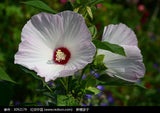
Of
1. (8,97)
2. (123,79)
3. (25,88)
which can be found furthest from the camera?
(25,88)

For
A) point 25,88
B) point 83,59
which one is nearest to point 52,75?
point 83,59

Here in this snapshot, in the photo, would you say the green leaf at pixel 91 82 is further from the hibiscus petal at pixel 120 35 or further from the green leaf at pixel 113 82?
the hibiscus petal at pixel 120 35

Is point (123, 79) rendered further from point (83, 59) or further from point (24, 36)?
point (24, 36)

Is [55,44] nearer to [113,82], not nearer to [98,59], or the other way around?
[98,59]

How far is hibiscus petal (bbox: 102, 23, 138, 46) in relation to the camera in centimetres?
103

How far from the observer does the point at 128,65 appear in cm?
103

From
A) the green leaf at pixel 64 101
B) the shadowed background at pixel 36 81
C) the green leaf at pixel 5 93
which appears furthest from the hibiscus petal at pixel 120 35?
the shadowed background at pixel 36 81

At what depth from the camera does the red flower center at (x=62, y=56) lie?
1.01 meters

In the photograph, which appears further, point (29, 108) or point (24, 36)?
point (29, 108)

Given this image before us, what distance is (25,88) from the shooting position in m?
2.68

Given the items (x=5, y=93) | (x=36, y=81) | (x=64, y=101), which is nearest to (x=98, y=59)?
(x=64, y=101)

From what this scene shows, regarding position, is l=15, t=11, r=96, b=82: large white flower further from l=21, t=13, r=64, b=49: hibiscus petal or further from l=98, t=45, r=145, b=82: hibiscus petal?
l=98, t=45, r=145, b=82: hibiscus petal

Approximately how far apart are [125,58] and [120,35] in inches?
3.8

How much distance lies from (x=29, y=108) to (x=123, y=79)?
0.42m
